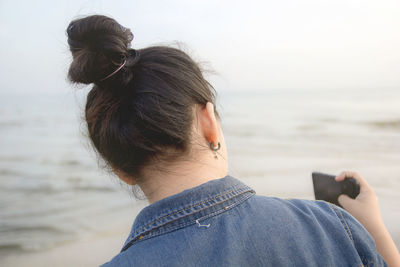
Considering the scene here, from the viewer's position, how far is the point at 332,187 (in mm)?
1393

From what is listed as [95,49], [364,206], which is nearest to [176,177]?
[95,49]

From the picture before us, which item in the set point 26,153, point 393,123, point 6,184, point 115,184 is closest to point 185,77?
point 115,184

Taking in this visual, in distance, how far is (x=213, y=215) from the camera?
88 centimetres

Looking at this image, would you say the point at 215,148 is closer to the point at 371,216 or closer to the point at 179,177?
the point at 179,177

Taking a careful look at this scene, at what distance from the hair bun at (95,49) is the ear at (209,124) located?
0.90ft

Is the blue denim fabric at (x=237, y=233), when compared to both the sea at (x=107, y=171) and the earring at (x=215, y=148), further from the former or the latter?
the sea at (x=107, y=171)

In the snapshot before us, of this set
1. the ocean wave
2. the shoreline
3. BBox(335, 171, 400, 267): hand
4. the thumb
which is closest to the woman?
BBox(335, 171, 400, 267): hand

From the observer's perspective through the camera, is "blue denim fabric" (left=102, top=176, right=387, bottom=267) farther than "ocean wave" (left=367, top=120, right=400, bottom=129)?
No

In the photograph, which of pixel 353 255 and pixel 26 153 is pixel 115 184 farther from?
pixel 353 255

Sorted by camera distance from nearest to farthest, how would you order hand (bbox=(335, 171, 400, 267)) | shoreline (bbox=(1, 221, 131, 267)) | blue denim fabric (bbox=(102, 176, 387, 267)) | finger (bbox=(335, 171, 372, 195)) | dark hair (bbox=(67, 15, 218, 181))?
blue denim fabric (bbox=(102, 176, 387, 267)) → dark hair (bbox=(67, 15, 218, 181)) → hand (bbox=(335, 171, 400, 267)) → finger (bbox=(335, 171, 372, 195)) → shoreline (bbox=(1, 221, 131, 267))

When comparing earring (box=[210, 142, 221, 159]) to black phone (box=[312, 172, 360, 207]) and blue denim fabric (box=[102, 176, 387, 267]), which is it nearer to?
blue denim fabric (box=[102, 176, 387, 267])

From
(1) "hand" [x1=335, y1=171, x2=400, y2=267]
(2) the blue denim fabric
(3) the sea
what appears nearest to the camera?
(2) the blue denim fabric

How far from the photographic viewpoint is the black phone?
4.38 ft

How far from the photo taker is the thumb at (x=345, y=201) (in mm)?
1306
